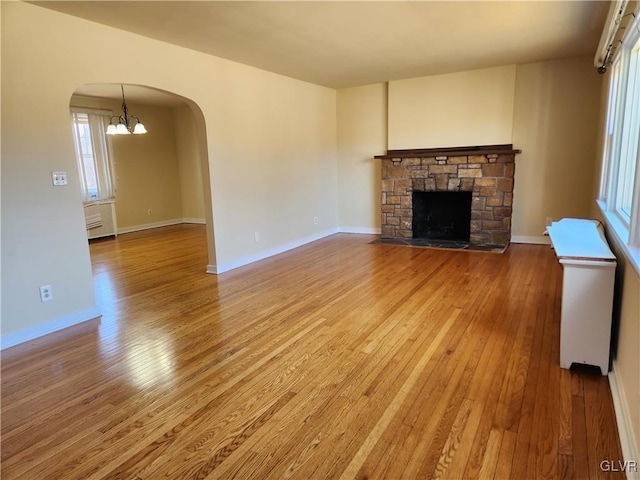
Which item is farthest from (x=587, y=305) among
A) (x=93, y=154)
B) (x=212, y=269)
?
(x=93, y=154)

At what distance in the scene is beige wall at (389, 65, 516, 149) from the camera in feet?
18.2

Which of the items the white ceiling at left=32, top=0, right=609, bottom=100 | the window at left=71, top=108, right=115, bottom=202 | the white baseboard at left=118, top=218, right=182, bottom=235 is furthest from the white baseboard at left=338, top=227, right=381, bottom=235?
the window at left=71, top=108, right=115, bottom=202

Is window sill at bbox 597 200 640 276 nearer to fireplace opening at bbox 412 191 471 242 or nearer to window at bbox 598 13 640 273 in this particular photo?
window at bbox 598 13 640 273

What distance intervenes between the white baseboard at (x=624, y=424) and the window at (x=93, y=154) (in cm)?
770

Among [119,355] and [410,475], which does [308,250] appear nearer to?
[119,355]

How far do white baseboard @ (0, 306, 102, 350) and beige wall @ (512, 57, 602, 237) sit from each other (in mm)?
5439

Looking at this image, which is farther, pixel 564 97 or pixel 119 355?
pixel 564 97

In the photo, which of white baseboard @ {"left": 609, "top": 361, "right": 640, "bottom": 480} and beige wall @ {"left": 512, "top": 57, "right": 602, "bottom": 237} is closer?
white baseboard @ {"left": 609, "top": 361, "right": 640, "bottom": 480}

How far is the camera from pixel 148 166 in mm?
8344

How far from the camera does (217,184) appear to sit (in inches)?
180

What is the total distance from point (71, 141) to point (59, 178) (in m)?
0.32

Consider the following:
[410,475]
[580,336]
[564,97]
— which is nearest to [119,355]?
[410,475]

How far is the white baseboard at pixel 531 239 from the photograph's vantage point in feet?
18.4

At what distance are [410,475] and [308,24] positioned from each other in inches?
135
